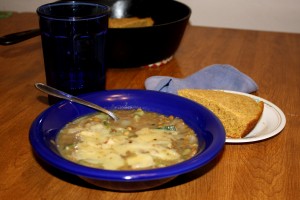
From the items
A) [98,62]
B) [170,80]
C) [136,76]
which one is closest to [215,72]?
[170,80]

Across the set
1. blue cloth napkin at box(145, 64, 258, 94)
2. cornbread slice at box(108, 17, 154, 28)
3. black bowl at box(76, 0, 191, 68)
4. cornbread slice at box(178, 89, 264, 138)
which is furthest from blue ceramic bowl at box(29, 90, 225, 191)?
cornbread slice at box(108, 17, 154, 28)

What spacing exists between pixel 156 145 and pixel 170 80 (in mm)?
413

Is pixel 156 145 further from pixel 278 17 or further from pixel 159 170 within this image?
pixel 278 17

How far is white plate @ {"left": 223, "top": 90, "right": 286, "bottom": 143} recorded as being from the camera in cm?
107

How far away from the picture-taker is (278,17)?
2.52 m

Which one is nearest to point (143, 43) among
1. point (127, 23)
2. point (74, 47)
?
point (127, 23)

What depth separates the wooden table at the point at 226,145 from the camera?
3.02ft

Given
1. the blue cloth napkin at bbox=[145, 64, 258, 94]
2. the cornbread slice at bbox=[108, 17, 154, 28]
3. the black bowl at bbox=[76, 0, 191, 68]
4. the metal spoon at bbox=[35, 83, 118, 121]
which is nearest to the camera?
the metal spoon at bbox=[35, 83, 118, 121]

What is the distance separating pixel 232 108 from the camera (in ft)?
3.75

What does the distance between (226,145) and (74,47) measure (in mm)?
473

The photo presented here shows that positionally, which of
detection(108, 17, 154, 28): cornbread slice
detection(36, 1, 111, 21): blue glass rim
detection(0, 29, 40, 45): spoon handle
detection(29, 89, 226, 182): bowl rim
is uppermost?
detection(36, 1, 111, 21): blue glass rim

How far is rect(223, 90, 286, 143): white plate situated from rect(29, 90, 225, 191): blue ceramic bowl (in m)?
0.12

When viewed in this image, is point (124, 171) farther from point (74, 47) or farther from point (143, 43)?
point (143, 43)

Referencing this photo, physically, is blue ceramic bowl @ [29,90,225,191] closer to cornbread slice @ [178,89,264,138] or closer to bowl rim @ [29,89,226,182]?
bowl rim @ [29,89,226,182]
